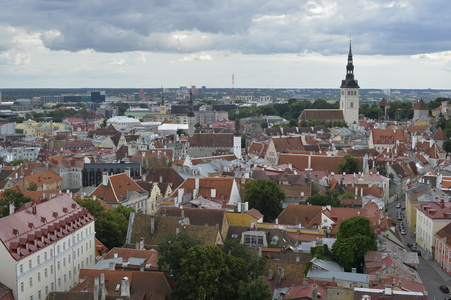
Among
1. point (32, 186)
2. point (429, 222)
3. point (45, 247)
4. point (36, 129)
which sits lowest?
point (36, 129)

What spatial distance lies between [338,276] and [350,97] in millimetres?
120603

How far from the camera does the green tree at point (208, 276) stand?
3158 cm

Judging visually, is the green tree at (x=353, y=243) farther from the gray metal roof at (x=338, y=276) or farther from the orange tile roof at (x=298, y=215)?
the orange tile roof at (x=298, y=215)

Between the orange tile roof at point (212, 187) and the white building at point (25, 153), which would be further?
the white building at point (25, 153)

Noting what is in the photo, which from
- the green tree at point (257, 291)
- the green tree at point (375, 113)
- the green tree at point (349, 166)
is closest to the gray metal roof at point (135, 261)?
the green tree at point (257, 291)

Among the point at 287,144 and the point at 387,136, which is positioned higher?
the point at 387,136

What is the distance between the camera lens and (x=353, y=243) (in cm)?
3838

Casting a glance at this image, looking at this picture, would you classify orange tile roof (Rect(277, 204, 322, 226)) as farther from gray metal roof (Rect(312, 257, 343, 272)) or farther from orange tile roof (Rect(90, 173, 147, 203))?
orange tile roof (Rect(90, 173, 147, 203))

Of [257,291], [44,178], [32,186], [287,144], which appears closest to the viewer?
[257,291]

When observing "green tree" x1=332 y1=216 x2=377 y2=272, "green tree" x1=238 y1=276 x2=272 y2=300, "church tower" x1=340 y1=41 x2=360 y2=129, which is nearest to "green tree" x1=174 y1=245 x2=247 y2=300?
"green tree" x1=238 y1=276 x2=272 y2=300

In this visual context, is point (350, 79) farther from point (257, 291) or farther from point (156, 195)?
point (257, 291)

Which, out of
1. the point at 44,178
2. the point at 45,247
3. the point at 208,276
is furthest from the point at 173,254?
the point at 44,178

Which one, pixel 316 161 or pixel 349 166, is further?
pixel 316 161

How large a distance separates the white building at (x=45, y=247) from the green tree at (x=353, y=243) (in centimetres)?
1765
